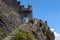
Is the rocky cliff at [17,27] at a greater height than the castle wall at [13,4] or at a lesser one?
lesser

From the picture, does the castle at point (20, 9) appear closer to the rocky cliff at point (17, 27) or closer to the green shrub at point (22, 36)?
the rocky cliff at point (17, 27)

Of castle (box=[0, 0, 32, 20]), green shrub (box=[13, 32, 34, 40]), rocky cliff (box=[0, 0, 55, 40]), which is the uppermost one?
castle (box=[0, 0, 32, 20])

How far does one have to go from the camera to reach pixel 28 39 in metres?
71.1

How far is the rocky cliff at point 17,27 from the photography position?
71.3 meters

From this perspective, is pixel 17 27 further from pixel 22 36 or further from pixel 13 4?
pixel 13 4

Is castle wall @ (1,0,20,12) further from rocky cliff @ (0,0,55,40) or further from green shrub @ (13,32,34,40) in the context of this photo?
green shrub @ (13,32,34,40)

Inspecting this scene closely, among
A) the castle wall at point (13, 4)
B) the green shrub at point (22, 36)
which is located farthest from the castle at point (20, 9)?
the green shrub at point (22, 36)

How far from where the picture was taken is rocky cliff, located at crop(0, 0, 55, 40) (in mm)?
71275

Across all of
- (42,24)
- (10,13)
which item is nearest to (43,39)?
(42,24)

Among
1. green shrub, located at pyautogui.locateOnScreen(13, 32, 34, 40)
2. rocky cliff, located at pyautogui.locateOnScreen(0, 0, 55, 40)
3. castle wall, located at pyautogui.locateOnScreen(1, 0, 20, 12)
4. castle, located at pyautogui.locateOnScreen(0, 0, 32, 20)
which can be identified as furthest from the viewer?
castle, located at pyautogui.locateOnScreen(0, 0, 32, 20)

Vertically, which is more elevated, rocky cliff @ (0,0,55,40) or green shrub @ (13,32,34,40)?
rocky cliff @ (0,0,55,40)

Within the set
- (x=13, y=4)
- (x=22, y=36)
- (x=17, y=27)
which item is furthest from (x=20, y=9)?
(x=22, y=36)

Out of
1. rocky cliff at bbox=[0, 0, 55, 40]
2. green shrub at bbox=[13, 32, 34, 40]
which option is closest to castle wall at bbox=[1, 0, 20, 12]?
rocky cliff at bbox=[0, 0, 55, 40]

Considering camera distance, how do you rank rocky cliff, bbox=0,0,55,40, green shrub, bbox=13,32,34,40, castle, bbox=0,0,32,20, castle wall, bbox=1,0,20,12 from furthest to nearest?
castle, bbox=0,0,32,20 < castle wall, bbox=1,0,20,12 < rocky cliff, bbox=0,0,55,40 < green shrub, bbox=13,32,34,40
